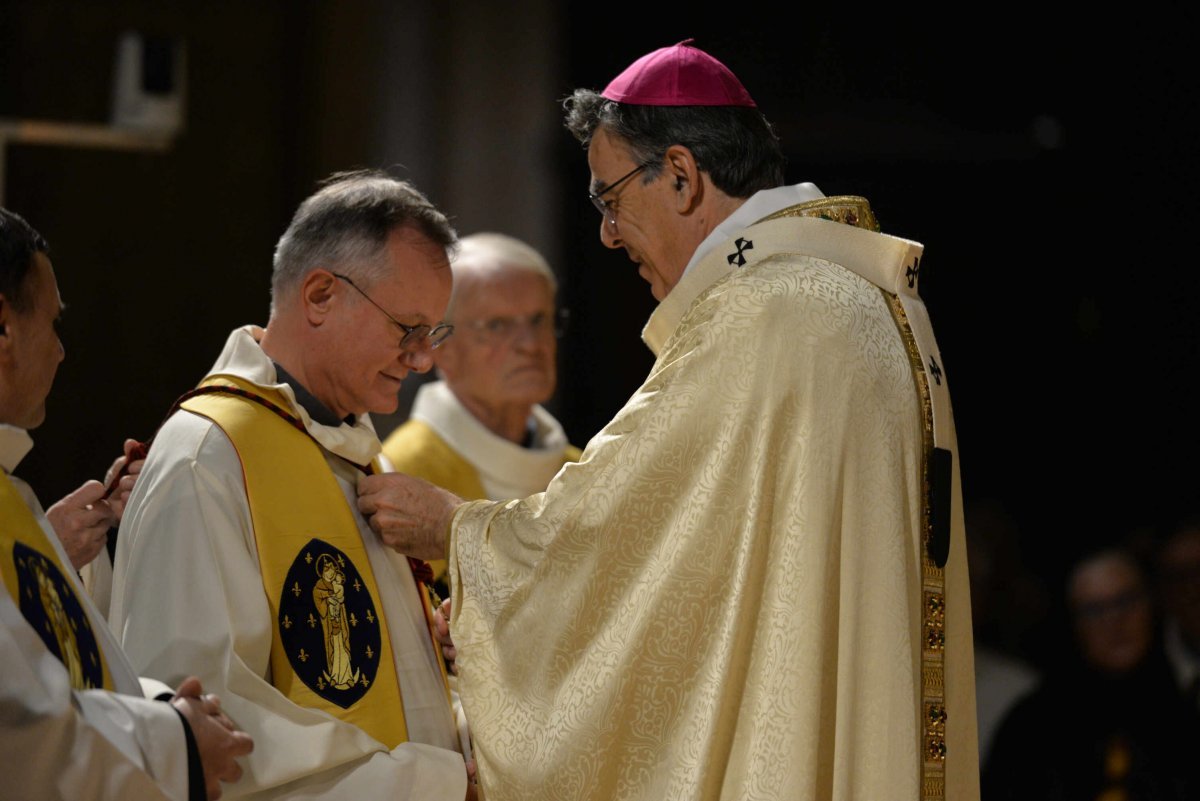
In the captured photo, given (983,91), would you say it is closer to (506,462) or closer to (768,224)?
(506,462)

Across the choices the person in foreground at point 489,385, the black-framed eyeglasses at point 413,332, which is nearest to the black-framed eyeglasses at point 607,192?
the black-framed eyeglasses at point 413,332

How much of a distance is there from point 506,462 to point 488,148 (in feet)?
8.93

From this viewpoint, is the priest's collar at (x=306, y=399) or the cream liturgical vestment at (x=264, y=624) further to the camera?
the priest's collar at (x=306, y=399)

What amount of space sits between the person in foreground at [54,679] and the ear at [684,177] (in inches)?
45.9

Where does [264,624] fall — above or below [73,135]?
below

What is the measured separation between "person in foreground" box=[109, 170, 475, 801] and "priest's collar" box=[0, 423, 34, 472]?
1.21ft

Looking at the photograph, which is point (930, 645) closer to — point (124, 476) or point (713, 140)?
point (713, 140)

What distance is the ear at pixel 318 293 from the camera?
3.06 m

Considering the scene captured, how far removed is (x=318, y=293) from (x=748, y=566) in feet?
3.32

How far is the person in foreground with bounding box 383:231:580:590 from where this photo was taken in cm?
487

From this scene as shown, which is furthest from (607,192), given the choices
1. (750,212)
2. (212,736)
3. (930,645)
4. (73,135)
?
(73,135)

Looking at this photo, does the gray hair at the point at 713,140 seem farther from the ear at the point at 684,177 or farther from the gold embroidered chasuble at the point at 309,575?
the gold embroidered chasuble at the point at 309,575

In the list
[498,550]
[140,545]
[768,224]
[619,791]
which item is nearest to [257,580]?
[140,545]

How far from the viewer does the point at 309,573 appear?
284 cm
